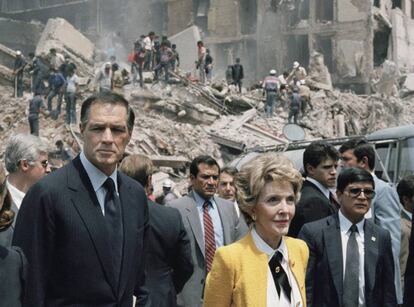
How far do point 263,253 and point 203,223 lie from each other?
2.14 meters

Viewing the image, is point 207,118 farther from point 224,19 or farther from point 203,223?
point 224,19

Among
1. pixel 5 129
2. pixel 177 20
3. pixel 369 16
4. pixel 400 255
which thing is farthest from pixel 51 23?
pixel 400 255

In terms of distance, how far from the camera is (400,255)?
5387 millimetres

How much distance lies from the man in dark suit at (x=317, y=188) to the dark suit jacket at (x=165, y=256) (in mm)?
906

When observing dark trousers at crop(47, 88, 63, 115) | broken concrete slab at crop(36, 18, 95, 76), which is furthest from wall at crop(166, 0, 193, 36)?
dark trousers at crop(47, 88, 63, 115)

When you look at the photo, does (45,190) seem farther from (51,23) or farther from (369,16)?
(369,16)

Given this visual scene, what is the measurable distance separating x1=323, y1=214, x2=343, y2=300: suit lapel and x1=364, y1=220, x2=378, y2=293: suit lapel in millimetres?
162

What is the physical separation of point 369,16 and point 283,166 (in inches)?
1350

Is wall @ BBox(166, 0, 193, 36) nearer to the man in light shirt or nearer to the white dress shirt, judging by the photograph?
the man in light shirt

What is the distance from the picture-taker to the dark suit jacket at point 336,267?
398cm

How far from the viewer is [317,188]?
4930mm

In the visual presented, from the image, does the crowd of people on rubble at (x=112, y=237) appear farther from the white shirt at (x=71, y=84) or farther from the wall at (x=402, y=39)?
the wall at (x=402, y=39)

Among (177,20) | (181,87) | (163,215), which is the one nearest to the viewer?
(163,215)

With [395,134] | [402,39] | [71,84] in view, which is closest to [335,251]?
[395,134]
